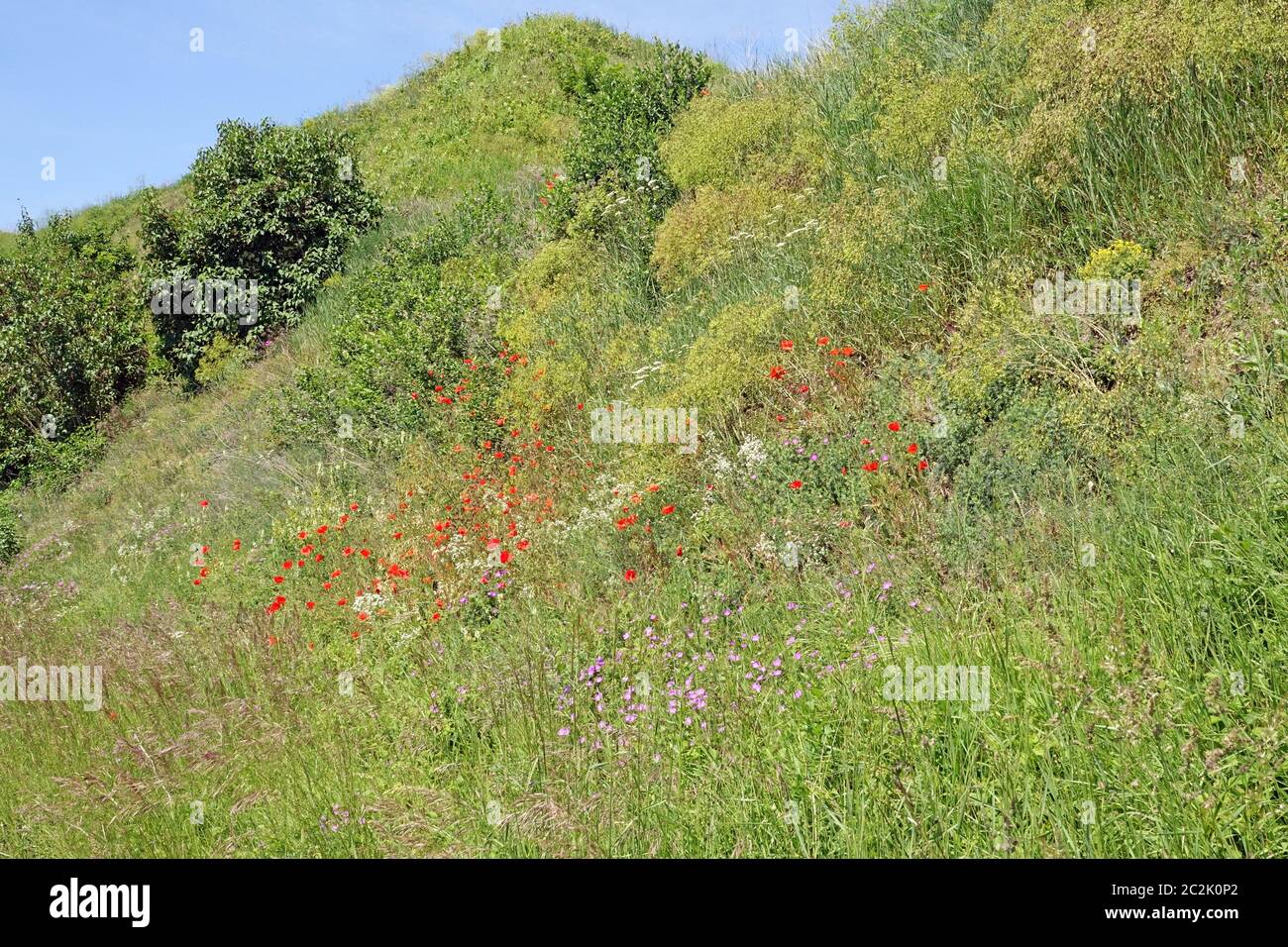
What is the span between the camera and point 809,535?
4914 mm

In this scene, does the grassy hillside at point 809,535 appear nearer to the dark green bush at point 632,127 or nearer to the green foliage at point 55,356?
the dark green bush at point 632,127

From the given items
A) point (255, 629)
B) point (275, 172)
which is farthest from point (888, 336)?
point (275, 172)

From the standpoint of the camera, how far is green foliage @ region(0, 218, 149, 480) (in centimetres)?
1864

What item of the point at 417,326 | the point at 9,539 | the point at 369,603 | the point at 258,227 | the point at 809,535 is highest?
the point at 258,227

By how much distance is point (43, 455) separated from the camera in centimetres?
1802

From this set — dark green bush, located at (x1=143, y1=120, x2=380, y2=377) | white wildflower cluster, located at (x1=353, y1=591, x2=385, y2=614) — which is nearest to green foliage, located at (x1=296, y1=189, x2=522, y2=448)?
dark green bush, located at (x1=143, y1=120, x2=380, y2=377)

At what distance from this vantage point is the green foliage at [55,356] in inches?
734

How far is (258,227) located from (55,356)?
5671 millimetres

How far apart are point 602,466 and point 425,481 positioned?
1.89 metres

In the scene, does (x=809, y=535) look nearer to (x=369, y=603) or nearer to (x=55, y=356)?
(x=369, y=603)

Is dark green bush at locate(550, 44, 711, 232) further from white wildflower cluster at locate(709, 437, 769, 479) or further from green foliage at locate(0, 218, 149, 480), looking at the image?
green foliage at locate(0, 218, 149, 480)

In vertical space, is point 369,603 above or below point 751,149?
below

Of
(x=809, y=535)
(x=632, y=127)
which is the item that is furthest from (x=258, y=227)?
(x=809, y=535)

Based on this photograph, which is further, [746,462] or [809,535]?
[746,462]
